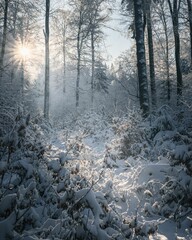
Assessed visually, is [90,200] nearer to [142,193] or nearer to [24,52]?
[142,193]

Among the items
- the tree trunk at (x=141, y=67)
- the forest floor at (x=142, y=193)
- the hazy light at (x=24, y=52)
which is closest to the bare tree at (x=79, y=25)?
the hazy light at (x=24, y=52)

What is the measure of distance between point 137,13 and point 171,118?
5.05 meters

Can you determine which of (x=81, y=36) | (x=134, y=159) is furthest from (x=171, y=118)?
(x=81, y=36)

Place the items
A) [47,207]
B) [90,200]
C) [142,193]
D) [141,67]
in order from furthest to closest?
[141,67] < [142,193] < [47,207] < [90,200]

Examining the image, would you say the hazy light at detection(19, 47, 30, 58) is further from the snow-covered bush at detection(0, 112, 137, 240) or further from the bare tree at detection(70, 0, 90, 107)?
the snow-covered bush at detection(0, 112, 137, 240)

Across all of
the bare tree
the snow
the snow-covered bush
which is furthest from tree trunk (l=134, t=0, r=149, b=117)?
the bare tree

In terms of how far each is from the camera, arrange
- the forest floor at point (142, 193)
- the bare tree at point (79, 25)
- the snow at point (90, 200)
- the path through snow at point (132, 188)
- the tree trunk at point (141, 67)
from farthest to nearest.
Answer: the bare tree at point (79, 25) < the tree trunk at point (141, 67) < the path through snow at point (132, 188) < the forest floor at point (142, 193) < the snow at point (90, 200)

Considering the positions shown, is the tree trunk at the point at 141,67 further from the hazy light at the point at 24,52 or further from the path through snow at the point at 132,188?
the hazy light at the point at 24,52

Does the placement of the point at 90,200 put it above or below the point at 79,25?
below

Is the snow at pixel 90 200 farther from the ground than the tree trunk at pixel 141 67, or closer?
closer

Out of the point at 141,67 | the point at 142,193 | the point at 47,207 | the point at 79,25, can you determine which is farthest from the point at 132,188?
the point at 79,25

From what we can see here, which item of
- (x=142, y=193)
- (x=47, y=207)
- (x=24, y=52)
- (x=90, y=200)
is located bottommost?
(x=142, y=193)

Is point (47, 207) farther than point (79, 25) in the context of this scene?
No

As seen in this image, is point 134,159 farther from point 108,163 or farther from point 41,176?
point 41,176
